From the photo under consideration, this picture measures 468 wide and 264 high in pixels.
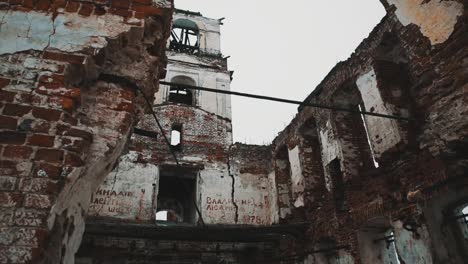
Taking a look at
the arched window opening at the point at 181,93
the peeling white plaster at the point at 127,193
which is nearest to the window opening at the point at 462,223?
the peeling white plaster at the point at 127,193

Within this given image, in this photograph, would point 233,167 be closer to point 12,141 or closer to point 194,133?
point 194,133

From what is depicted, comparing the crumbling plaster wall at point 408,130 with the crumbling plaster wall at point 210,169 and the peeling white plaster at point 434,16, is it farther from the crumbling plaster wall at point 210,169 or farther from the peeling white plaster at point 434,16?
the crumbling plaster wall at point 210,169

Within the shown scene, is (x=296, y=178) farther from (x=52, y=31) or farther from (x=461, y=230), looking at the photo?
(x=52, y=31)

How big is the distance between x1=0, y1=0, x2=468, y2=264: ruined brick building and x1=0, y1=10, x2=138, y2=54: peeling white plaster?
12 mm

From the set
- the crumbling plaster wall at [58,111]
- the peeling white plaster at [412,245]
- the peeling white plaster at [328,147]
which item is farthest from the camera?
the peeling white plaster at [328,147]

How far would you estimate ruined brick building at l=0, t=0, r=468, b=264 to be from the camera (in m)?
2.03

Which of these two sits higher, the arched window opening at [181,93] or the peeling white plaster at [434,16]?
the arched window opening at [181,93]

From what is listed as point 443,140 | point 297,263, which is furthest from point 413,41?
point 297,263

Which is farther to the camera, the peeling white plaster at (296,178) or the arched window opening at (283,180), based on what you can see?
the arched window opening at (283,180)

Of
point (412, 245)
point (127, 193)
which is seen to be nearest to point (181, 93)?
point (127, 193)

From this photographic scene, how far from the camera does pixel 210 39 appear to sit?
16.3 meters

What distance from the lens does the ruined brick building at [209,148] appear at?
2.03 meters

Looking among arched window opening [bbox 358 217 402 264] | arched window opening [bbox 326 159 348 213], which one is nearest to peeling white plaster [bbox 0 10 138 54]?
arched window opening [bbox 358 217 402 264]

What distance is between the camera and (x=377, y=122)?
6.94 metres
